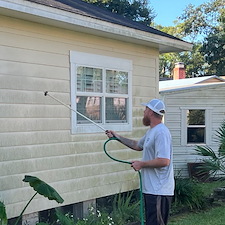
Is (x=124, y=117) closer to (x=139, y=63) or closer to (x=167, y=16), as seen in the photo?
(x=139, y=63)

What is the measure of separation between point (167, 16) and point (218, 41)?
1678 cm

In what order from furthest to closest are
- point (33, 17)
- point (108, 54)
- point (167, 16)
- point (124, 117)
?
point (167, 16)
point (124, 117)
point (108, 54)
point (33, 17)

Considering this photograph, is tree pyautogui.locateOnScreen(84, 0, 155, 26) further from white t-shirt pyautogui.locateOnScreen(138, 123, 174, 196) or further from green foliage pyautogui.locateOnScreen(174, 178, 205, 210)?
white t-shirt pyautogui.locateOnScreen(138, 123, 174, 196)

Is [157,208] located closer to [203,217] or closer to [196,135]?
[203,217]

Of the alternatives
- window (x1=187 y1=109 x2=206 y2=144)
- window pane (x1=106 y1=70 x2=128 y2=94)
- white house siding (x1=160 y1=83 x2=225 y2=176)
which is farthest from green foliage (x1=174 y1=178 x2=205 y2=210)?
window (x1=187 y1=109 x2=206 y2=144)

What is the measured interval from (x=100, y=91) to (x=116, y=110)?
1.82ft

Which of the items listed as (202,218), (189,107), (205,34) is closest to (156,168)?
(202,218)

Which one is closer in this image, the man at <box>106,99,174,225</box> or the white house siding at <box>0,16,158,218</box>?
the man at <box>106,99,174,225</box>

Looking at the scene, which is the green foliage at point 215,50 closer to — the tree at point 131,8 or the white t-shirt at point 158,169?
the tree at point 131,8

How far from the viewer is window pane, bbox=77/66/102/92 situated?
5730 mm

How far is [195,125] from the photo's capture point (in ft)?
36.9

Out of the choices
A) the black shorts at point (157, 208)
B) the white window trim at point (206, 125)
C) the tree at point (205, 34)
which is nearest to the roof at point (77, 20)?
the black shorts at point (157, 208)

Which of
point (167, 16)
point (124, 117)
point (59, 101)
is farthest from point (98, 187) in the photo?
point (167, 16)

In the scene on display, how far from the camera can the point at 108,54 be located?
20.4 ft
